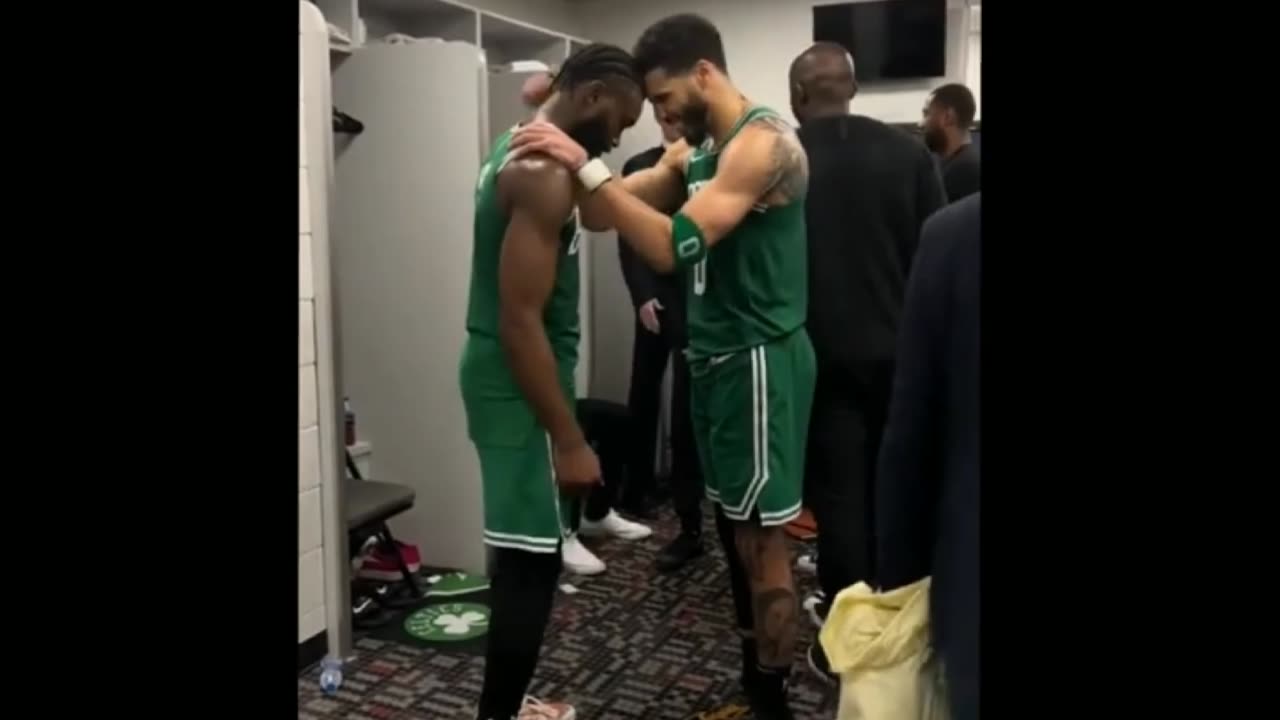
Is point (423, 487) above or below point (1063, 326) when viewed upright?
below

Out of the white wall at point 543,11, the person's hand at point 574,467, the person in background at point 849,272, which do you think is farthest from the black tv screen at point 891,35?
the person's hand at point 574,467

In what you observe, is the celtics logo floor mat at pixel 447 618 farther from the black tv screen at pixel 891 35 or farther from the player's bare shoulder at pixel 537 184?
the black tv screen at pixel 891 35

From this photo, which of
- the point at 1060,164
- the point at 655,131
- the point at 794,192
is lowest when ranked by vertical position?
the point at 1060,164

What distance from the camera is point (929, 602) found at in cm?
96

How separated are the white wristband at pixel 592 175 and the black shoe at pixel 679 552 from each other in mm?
1532

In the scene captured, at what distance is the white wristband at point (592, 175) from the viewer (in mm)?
1677

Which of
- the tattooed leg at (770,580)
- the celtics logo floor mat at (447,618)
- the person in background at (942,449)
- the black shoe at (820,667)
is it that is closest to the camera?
the person in background at (942,449)

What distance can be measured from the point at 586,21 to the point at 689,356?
9.61ft

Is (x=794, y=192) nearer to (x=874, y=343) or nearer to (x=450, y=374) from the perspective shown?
(x=874, y=343)

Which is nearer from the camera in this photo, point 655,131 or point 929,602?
point 929,602

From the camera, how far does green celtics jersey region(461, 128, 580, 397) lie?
171 cm

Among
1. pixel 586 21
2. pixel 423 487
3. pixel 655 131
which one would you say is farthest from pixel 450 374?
pixel 586 21
